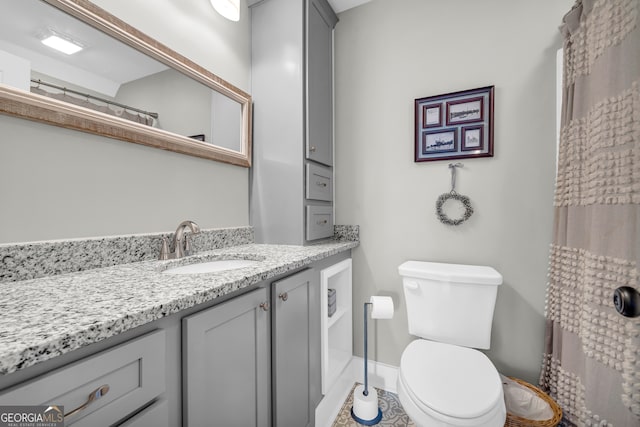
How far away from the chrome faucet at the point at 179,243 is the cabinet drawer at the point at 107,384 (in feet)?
1.99

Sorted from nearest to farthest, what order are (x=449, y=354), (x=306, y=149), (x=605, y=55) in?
1. (x=605, y=55)
2. (x=449, y=354)
3. (x=306, y=149)

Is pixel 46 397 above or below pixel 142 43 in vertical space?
below

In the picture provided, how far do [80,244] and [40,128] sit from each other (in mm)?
393

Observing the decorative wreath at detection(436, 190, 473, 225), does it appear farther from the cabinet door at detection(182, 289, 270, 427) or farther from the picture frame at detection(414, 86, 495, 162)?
the cabinet door at detection(182, 289, 270, 427)

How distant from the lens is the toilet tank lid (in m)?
1.24

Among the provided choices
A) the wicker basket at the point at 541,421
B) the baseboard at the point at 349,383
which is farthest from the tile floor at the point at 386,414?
the wicker basket at the point at 541,421

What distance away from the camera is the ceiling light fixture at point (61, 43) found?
0.85 metres

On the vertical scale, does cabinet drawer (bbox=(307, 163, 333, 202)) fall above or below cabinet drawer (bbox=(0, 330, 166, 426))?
above

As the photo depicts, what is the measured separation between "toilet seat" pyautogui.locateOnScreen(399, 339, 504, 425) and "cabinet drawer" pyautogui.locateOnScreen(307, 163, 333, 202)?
0.96 metres

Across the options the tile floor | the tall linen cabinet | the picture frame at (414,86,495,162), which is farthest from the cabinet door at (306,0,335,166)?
the tile floor

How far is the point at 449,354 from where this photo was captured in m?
1.18

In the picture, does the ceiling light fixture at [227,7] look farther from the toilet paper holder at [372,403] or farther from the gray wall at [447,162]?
the toilet paper holder at [372,403]

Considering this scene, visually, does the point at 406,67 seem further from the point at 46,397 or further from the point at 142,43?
the point at 46,397

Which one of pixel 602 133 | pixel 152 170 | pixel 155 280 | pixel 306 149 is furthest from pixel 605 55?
pixel 152 170
